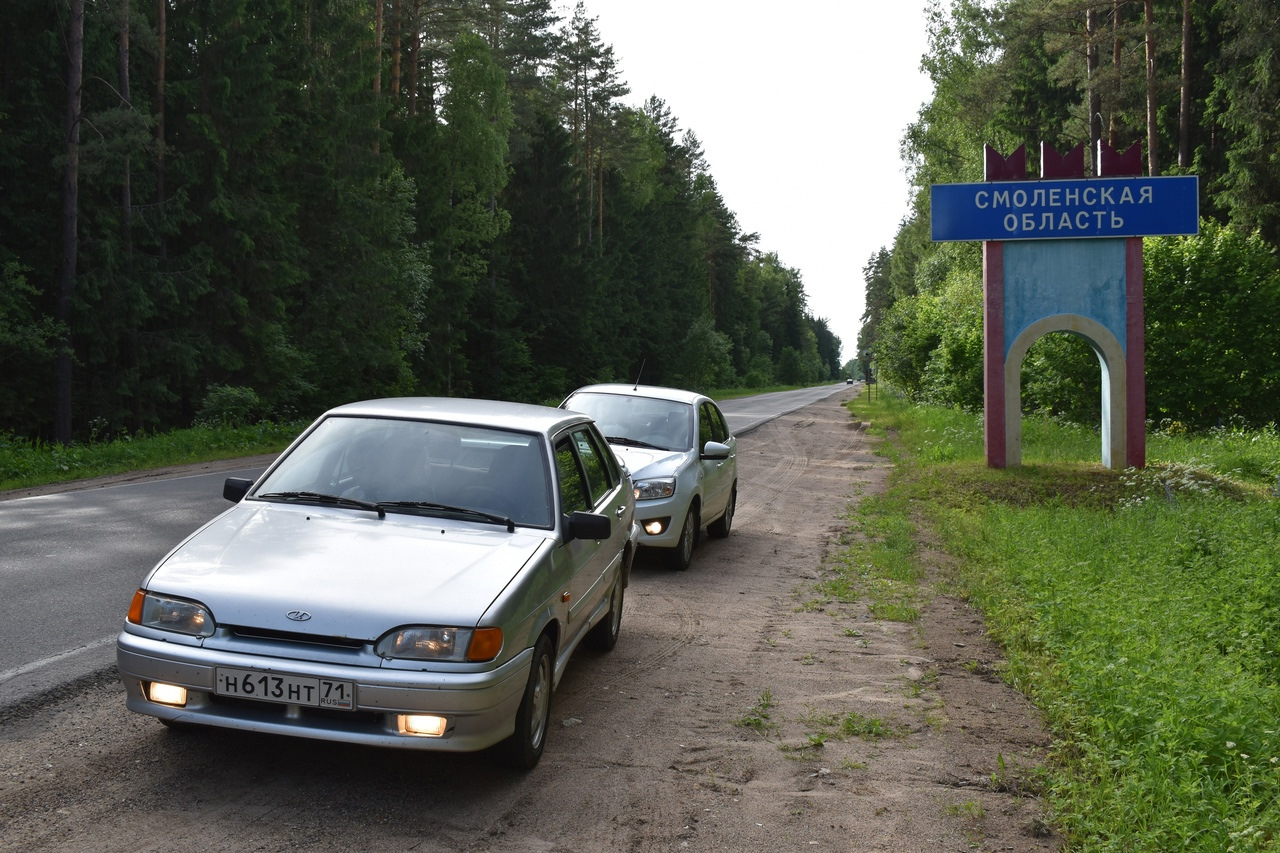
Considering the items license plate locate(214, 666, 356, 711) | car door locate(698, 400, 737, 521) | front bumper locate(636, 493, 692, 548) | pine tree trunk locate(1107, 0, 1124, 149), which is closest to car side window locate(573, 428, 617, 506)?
license plate locate(214, 666, 356, 711)

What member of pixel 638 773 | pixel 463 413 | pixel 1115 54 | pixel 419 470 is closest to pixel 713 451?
pixel 463 413

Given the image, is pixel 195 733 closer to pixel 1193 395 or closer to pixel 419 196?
pixel 1193 395

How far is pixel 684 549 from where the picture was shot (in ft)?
33.2

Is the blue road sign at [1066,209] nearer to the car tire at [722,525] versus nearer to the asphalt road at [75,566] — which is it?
the car tire at [722,525]

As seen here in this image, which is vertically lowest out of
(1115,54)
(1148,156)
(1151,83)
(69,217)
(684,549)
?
(684,549)

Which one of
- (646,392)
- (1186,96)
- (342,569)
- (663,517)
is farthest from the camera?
(1186,96)

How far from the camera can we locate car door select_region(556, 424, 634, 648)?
5656 mm

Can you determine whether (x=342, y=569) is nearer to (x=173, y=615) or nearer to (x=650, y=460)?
(x=173, y=615)

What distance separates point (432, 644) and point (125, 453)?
15.9m

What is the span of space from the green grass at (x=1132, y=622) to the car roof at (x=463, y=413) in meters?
3.19

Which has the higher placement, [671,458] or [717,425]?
[717,425]

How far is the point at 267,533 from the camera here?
4934 millimetres

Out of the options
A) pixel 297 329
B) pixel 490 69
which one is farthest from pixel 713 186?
pixel 297 329

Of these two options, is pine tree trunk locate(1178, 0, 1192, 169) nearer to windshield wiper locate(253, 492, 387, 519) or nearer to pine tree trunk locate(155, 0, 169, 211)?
pine tree trunk locate(155, 0, 169, 211)
